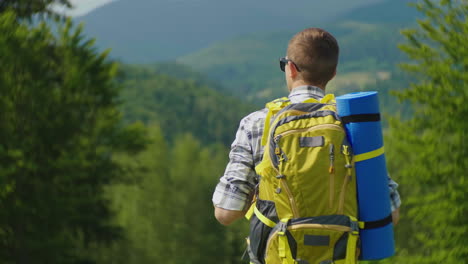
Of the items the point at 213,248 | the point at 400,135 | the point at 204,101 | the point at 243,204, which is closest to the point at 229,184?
the point at 243,204

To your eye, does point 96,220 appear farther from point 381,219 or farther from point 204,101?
point 204,101

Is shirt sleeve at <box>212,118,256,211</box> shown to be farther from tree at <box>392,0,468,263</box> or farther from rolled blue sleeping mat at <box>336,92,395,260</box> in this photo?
tree at <box>392,0,468,263</box>

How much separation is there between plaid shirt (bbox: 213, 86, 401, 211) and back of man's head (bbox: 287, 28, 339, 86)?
6cm

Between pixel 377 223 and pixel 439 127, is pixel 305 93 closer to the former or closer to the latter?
pixel 377 223

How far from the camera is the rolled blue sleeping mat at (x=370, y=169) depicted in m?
2.17

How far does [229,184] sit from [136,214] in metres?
45.6

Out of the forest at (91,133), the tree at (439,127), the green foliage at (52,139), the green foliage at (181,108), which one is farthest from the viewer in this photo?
the green foliage at (181,108)

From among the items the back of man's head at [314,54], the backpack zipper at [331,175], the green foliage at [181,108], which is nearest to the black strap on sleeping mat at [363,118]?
the backpack zipper at [331,175]

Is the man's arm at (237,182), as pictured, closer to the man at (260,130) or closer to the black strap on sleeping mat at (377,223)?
the man at (260,130)

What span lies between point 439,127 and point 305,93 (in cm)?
1225

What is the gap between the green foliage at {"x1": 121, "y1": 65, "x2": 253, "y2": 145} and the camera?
13750 cm

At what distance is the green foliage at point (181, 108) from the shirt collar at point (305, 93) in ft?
419

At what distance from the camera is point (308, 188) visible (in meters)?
2.17

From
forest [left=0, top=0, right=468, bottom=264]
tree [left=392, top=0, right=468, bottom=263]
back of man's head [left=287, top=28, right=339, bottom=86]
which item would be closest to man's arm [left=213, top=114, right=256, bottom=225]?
back of man's head [left=287, top=28, right=339, bottom=86]
